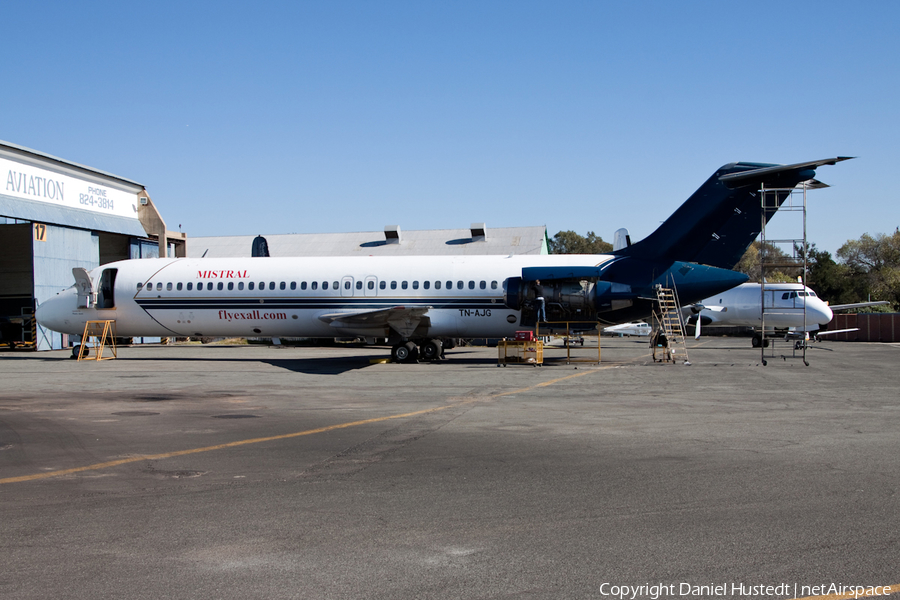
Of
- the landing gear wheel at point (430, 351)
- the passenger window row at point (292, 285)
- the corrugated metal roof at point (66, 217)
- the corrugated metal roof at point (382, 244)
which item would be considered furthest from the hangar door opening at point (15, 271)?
the landing gear wheel at point (430, 351)

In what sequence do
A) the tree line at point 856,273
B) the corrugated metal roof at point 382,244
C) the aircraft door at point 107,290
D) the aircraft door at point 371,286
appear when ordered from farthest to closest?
the tree line at point 856,273 < the corrugated metal roof at point 382,244 < the aircraft door at point 107,290 < the aircraft door at point 371,286

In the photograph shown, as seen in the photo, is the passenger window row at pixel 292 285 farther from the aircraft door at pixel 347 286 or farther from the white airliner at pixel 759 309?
the white airliner at pixel 759 309

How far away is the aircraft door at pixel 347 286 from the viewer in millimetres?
25516

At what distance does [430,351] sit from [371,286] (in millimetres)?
3077

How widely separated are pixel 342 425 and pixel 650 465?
495 cm

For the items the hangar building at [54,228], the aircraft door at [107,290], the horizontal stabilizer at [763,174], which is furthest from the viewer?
the hangar building at [54,228]

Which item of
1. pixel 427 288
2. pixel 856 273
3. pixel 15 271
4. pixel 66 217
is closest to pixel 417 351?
pixel 427 288

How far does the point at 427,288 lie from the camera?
25203 millimetres

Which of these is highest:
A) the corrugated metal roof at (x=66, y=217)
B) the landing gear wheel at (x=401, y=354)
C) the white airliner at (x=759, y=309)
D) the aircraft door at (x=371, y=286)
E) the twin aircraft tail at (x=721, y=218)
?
the corrugated metal roof at (x=66, y=217)

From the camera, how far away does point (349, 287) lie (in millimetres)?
25547

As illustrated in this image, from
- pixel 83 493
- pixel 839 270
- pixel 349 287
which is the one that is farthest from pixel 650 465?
pixel 839 270

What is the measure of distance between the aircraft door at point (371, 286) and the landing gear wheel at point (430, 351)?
2.56 m

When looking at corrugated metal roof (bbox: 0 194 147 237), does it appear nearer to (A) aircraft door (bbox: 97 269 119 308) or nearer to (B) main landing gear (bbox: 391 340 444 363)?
(A) aircraft door (bbox: 97 269 119 308)

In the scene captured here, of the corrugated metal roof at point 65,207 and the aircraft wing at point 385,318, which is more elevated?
the corrugated metal roof at point 65,207
